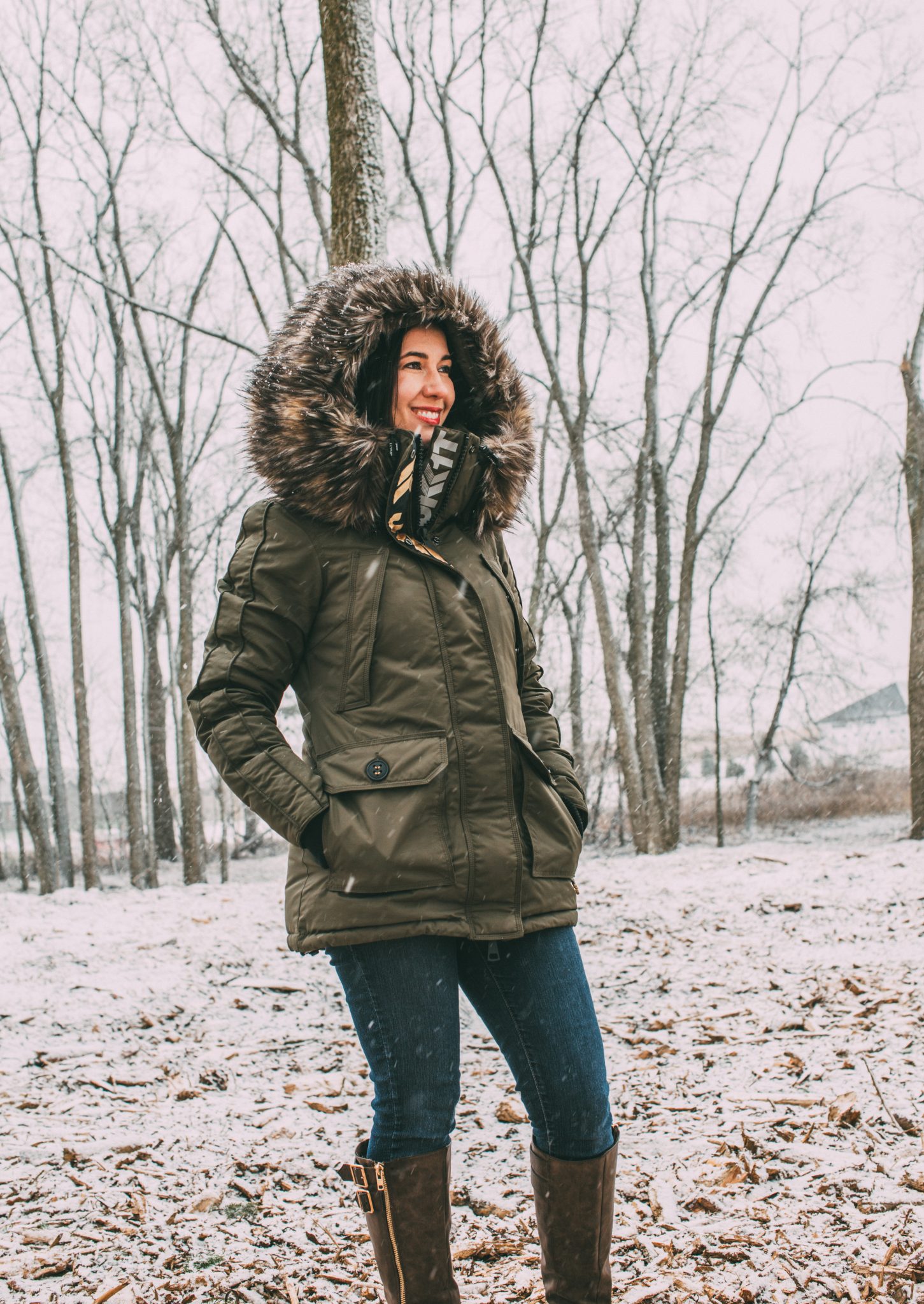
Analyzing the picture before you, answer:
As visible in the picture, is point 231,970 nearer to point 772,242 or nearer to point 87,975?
point 87,975

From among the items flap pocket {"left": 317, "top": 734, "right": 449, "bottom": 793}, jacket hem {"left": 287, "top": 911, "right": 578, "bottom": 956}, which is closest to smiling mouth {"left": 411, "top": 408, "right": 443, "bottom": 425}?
flap pocket {"left": 317, "top": 734, "right": 449, "bottom": 793}

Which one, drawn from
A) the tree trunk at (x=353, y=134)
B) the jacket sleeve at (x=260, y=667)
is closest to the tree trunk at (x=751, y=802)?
the tree trunk at (x=353, y=134)

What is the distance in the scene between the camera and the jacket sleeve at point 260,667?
65.4 inches

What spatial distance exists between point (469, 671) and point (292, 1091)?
253 cm

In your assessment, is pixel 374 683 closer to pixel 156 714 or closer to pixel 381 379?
pixel 381 379

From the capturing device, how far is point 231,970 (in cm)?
521

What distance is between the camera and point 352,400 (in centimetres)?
200

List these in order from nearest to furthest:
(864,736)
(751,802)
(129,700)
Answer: (129,700) < (751,802) < (864,736)

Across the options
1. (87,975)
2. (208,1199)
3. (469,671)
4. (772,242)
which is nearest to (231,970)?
(87,975)

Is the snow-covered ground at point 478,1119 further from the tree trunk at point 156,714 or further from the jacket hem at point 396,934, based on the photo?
the tree trunk at point 156,714

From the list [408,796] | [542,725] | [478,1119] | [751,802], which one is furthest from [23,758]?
[751,802]

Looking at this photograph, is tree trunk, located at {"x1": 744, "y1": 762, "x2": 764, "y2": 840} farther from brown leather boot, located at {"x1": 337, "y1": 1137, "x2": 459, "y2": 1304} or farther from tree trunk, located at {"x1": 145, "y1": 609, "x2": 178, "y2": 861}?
brown leather boot, located at {"x1": 337, "y1": 1137, "x2": 459, "y2": 1304}

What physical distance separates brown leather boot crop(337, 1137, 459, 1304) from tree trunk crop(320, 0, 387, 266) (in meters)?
4.07

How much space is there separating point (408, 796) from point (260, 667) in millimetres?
391
